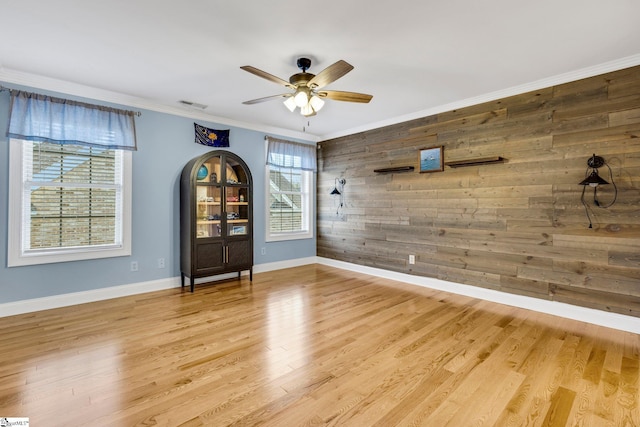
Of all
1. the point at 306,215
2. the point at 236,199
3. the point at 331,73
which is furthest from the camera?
the point at 306,215

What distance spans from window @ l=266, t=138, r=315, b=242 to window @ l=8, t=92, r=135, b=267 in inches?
87.2

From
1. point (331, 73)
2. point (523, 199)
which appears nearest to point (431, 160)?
point (523, 199)

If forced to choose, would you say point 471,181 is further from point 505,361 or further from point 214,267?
point 214,267

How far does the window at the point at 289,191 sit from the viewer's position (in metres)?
5.41

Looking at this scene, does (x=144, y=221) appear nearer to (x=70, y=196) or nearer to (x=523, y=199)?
(x=70, y=196)

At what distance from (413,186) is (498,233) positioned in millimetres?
1340

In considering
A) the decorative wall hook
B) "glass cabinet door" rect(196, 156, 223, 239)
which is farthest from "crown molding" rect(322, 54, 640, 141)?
"glass cabinet door" rect(196, 156, 223, 239)

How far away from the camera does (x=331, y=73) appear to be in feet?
8.23

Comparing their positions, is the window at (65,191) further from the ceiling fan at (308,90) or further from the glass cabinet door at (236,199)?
the ceiling fan at (308,90)

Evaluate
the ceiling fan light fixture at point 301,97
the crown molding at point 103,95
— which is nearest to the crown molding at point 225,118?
the crown molding at point 103,95

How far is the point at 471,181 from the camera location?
3969mm

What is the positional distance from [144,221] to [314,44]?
317cm

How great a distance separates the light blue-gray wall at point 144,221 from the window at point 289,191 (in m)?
0.87

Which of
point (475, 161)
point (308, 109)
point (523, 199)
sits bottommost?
point (523, 199)
